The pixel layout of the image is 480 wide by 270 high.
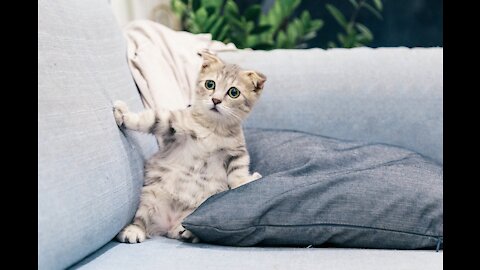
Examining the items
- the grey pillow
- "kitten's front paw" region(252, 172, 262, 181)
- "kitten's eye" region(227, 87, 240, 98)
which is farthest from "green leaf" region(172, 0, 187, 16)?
the grey pillow

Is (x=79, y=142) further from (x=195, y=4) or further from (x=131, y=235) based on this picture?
(x=195, y=4)

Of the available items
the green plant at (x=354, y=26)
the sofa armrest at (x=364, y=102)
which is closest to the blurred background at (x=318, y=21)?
the green plant at (x=354, y=26)

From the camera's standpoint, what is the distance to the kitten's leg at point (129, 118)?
1.32 metres

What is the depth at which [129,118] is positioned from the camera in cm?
132

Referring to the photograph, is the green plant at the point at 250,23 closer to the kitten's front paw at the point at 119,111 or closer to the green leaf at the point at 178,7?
the green leaf at the point at 178,7

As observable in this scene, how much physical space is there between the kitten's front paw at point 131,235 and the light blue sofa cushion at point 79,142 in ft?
0.11

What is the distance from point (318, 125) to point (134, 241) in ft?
2.64

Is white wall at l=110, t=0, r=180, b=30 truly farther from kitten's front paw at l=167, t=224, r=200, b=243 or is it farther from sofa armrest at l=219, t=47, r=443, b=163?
kitten's front paw at l=167, t=224, r=200, b=243

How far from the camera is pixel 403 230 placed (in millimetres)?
1252

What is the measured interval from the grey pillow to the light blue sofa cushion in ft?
0.64

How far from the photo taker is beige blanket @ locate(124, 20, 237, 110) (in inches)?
64.3
